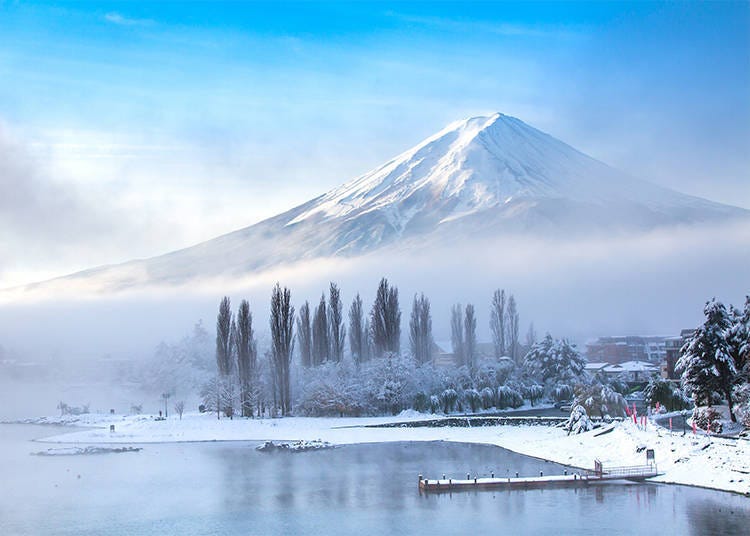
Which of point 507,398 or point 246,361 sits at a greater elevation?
point 246,361

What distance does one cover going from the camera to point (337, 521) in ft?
91.4

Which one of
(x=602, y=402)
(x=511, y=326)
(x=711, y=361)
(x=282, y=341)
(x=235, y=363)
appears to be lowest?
(x=602, y=402)

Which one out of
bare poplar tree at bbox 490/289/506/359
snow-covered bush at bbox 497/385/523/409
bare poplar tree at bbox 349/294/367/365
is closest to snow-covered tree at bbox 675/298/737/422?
snow-covered bush at bbox 497/385/523/409

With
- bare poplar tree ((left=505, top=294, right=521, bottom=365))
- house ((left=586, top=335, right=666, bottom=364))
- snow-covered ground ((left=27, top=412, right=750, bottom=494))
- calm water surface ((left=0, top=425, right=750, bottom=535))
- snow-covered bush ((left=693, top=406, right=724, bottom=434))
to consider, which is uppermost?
bare poplar tree ((left=505, top=294, right=521, bottom=365))

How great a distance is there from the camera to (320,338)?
75.6 meters

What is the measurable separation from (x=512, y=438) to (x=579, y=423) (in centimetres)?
457

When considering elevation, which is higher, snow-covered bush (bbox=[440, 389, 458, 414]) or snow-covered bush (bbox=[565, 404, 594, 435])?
snow-covered bush (bbox=[440, 389, 458, 414])

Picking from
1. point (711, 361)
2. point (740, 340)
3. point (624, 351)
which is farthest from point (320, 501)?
point (624, 351)

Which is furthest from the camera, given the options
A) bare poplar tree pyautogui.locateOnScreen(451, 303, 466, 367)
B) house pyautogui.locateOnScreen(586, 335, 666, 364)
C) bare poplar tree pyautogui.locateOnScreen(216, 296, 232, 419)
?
house pyautogui.locateOnScreen(586, 335, 666, 364)

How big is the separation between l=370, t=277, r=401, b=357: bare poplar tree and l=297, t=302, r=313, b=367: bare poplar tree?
5.89m

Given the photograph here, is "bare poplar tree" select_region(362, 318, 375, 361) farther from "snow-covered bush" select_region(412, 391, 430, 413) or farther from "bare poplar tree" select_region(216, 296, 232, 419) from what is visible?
"snow-covered bush" select_region(412, 391, 430, 413)

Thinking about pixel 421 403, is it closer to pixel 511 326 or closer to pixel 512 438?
pixel 512 438

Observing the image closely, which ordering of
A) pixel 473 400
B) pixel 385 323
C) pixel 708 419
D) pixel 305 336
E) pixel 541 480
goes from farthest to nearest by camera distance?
1. pixel 305 336
2. pixel 385 323
3. pixel 473 400
4. pixel 708 419
5. pixel 541 480

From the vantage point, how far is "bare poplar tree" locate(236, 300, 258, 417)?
6372cm
